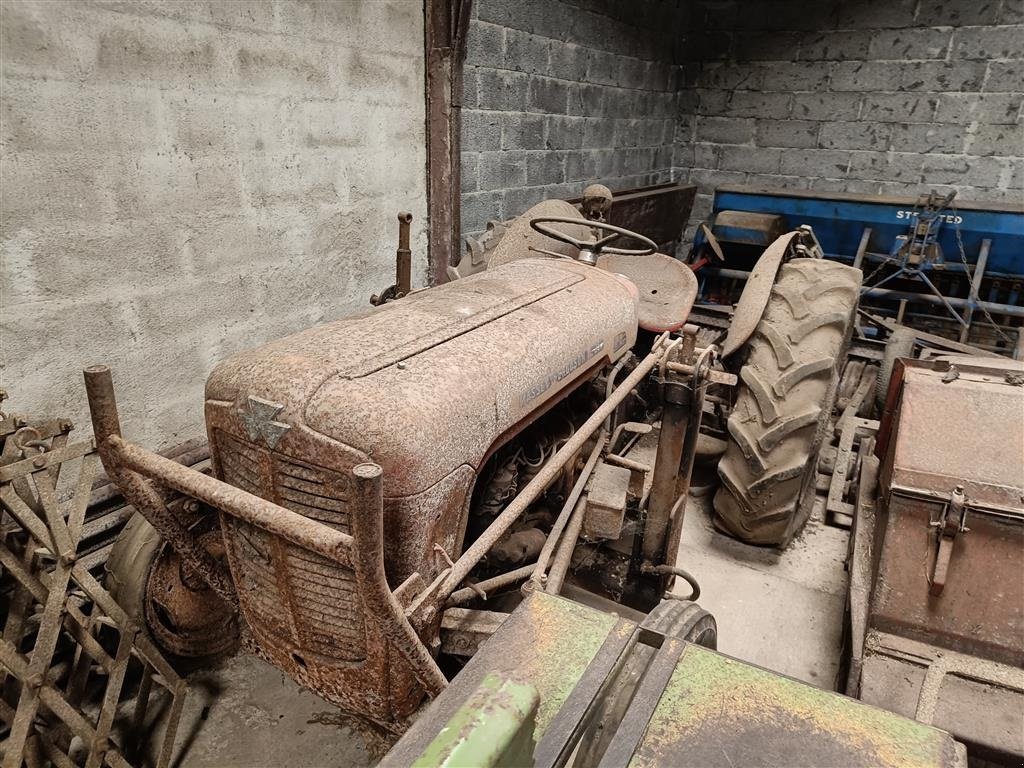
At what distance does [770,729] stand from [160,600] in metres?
1.69

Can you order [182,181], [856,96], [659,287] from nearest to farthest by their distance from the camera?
[182,181], [659,287], [856,96]

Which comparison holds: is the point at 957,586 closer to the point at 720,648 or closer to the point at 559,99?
the point at 720,648

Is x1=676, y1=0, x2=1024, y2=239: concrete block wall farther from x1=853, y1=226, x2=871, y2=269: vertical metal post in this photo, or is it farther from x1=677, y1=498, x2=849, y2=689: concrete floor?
x1=677, y1=498, x2=849, y2=689: concrete floor

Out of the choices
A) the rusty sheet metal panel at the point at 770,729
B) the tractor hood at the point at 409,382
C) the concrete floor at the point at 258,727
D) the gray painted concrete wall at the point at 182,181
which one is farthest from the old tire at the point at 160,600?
the rusty sheet metal panel at the point at 770,729

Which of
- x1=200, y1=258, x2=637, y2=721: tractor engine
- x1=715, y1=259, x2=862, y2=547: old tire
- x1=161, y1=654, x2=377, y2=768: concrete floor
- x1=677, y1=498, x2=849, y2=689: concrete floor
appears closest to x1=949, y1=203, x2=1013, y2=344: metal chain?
x1=715, y1=259, x2=862, y2=547: old tire

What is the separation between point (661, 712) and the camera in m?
0.97

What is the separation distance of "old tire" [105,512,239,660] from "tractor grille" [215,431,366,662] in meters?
0.56

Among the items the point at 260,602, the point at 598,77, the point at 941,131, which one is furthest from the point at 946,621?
the point at 941,131

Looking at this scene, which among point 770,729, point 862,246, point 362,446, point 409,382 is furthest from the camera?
point 862,246

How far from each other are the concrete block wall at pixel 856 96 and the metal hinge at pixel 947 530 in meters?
4.10

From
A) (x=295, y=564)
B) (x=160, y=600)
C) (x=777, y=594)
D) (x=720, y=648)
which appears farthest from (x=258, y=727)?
(x=777, y=594)

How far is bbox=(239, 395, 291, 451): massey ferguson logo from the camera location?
126 cm

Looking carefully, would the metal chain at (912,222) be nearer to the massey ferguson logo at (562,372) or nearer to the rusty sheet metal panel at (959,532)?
the rusty sheet metal panel at (959,532)

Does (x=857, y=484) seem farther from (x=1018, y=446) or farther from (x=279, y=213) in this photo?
(x=279, y=213)
